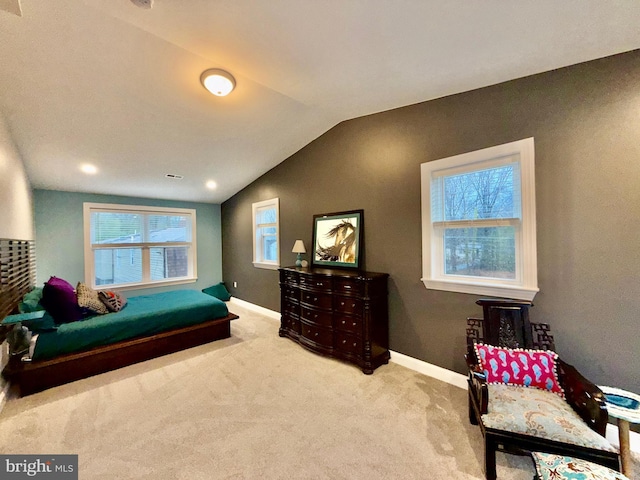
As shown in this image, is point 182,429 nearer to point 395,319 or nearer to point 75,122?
point 395,319

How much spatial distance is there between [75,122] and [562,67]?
14.1ft

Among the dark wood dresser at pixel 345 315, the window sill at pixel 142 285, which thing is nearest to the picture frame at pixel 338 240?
the dark wood dresser at pixel 345 315

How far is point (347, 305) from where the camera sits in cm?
271

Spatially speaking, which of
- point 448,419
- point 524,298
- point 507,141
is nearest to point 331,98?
point 507,141

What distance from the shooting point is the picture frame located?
3.08m

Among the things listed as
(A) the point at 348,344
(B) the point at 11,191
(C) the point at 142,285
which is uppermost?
(B) the point at 11,191

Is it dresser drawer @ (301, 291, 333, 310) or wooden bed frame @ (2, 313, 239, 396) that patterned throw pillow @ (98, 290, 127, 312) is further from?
dresser drawer @ (301, 291, 333, 310)

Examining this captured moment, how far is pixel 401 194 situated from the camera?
2.70 meters

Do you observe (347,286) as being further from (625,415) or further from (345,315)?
(625,415)

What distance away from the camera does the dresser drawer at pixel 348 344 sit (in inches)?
104

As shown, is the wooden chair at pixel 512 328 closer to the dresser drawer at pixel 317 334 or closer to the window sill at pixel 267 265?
the dresser drawer at pixel 317 334

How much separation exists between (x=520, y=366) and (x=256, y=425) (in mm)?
1906

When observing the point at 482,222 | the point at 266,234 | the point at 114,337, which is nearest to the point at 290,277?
the point at 266,234
